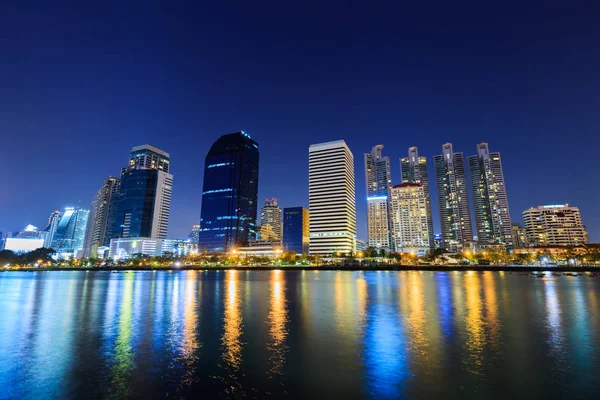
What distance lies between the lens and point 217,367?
19797 mm

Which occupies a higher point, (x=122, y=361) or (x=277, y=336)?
(x=277, y=336)

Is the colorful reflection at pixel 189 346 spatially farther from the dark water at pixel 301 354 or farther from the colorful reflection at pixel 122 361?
the colorful reflection at pixel 122 361

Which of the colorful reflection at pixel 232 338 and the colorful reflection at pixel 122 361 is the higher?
the colorful reflection at pixel 232 338

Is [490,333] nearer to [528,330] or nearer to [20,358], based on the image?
[528,330]

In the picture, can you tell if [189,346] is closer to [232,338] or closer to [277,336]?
[232,338]

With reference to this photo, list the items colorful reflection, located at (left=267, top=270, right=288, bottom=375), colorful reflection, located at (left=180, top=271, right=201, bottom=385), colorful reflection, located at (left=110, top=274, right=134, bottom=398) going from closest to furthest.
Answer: colorful reflection, located at (left=110, top=274, right=134, bottom=398)
colorful reflection, located at (left=180, top=271, right=201, bottom=385)
colorful reflection, located at (left=267, top=270, right=288, bottom=375)

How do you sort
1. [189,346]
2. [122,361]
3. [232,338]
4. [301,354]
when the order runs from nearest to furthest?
1. [122,361]
2. [301,354]
3. [189,346]
4. [232,338]

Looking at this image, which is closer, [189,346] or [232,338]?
[189,346]

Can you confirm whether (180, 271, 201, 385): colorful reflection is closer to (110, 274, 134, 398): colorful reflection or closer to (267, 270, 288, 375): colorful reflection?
(110, 274, 134, 398): colorful reflection

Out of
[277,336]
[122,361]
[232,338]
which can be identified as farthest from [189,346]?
[277,336]

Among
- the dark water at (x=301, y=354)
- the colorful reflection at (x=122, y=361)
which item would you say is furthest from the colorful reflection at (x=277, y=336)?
the colorful reflection at (x=122, y=361)

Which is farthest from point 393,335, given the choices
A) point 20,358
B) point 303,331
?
point 20,358

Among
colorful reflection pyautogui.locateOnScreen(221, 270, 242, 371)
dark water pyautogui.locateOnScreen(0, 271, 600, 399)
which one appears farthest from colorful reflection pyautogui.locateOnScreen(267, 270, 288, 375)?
colorful reflection pyautogui.locateOnScreen(221, 270, 242, 371)

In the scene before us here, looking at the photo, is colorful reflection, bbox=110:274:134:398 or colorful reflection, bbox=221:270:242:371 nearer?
colorful reflection, bbox=110:274:134:398
